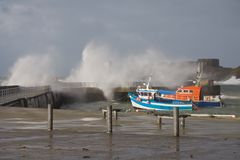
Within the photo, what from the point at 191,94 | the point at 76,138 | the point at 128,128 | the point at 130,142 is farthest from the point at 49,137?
the point at 191,94

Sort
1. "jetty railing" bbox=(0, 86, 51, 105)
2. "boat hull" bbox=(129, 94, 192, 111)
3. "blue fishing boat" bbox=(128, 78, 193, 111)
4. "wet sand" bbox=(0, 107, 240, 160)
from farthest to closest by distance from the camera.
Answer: "blue fishing boat" bbox=(128, 78, 193, 111), "boat hull" bbox=(129, 94, 192, 111), "jetty railing" bbox=(0, 86, 51, 105), "wet sand" bbox=(0, 107, 240, 160)

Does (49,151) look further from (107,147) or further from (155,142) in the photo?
(155,142)

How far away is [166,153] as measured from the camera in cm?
1151

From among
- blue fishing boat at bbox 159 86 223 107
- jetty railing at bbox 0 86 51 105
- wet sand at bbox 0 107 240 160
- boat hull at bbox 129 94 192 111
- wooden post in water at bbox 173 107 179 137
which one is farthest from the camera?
blue fishing boat at bbox 159 86 223 107

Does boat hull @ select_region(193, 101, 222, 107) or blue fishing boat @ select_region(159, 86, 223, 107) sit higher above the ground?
blue fishing boat @ select_region(159, 86, 223, 107)

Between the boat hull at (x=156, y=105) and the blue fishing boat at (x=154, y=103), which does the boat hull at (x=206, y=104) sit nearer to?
the blue fishing boat at (x=154, y=103)

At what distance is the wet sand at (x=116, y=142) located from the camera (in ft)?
36.9

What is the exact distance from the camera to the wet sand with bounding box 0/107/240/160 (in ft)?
36.9

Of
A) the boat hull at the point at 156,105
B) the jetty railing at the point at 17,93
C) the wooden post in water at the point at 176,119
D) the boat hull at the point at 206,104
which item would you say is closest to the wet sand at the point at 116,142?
the wooden post in water at the point at 176,119

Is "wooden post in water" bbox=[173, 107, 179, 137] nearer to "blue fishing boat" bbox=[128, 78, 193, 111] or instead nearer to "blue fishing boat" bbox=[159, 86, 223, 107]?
"blue fishing boat" bbox=[128, 78, 193, 111]

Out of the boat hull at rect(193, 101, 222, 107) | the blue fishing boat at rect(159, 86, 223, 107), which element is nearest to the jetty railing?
the blue fishing boat at rect(159, 86, 223, 107)

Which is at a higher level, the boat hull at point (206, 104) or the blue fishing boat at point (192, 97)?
the blue fishing boat at point (192, 97)

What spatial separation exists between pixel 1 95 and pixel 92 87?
48.7 meters

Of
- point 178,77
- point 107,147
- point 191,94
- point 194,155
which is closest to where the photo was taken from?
point 194,155
